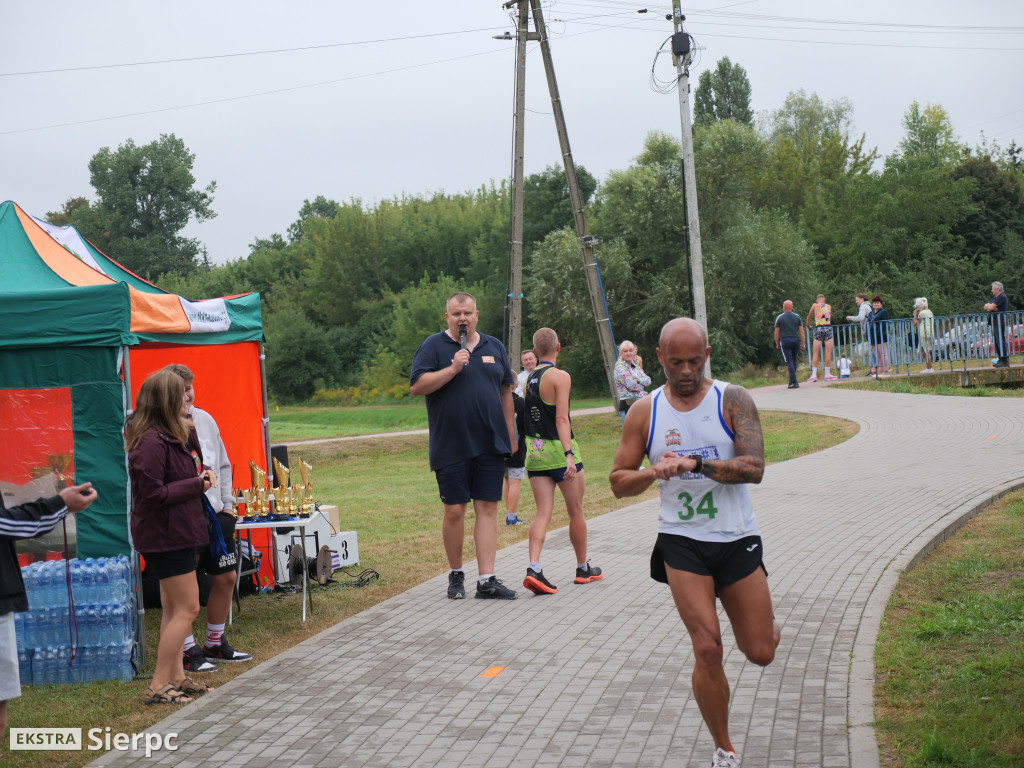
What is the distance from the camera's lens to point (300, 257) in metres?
74.7

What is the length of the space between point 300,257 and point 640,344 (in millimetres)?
37851

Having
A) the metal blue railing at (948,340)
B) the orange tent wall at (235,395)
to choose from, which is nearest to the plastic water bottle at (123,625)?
the orange tent wall at (235,395)

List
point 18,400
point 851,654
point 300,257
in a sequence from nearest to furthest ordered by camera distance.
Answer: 1. point 851,654
2. point 18,400
3. point 300,257

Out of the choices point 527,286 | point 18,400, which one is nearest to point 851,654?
point 18,400

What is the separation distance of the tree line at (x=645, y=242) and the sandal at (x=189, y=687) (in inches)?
1141

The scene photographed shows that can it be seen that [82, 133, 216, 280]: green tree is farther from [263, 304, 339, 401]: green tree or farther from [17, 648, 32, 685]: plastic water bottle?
[17, 648, 32, 685]: plastic water bottle

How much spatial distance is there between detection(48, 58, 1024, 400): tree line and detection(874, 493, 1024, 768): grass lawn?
26.2 meters

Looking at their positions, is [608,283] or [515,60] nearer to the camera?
[515,60]

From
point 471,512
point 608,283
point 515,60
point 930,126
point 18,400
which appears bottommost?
point 471,512

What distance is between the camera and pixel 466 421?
729cm

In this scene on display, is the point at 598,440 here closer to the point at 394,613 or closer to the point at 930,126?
the point at 394,613

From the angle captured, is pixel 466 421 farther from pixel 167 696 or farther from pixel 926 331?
pixel 926 331

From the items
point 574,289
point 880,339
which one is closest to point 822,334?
point 880,339

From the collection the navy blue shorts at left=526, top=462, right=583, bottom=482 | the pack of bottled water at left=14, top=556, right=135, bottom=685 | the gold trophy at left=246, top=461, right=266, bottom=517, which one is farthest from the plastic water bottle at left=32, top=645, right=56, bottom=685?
the navy blue shorts at left=526, top=462, right=583, bottom=482
